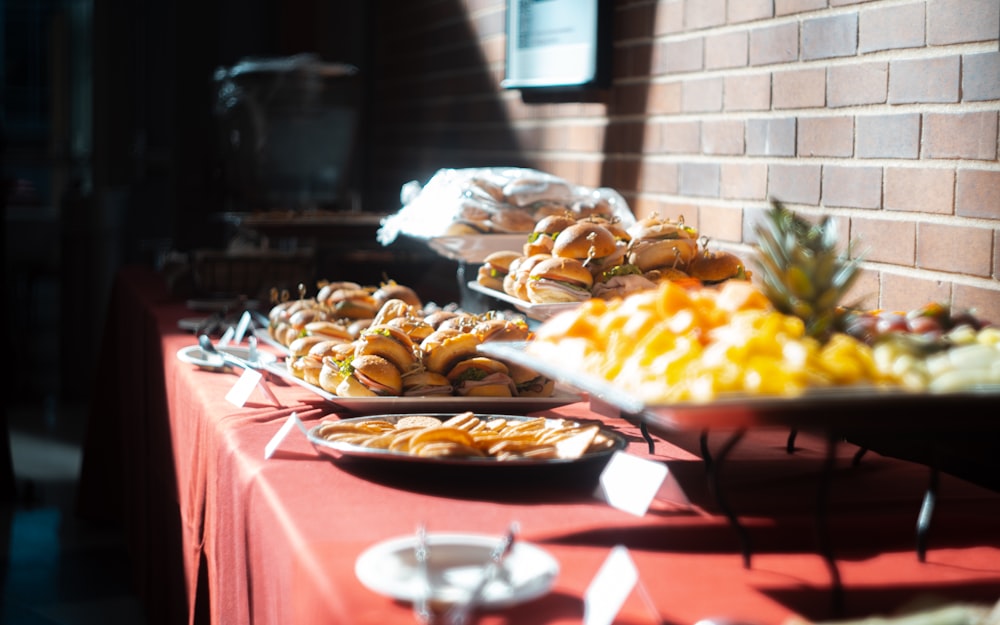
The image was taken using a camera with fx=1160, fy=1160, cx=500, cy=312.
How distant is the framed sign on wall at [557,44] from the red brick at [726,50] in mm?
424

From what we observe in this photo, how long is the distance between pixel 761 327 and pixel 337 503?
451 millimetres

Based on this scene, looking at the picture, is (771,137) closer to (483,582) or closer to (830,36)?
(830,36)

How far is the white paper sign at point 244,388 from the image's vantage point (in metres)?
1.58

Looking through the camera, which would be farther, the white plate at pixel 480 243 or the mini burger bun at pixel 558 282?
the white plate at pixel 480 243

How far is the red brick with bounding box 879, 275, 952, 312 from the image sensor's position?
1.54 metres

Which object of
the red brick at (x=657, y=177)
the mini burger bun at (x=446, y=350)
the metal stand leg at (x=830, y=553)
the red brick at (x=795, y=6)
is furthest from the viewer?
the red brick at (x=657, y=177)

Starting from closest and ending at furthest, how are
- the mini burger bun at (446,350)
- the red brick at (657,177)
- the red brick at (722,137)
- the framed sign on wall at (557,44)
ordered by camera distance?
the mini burger bun at (446,350)
the red brick at (722,137)
the red brick at (657,177)
the framed sign on wall at (557,44)

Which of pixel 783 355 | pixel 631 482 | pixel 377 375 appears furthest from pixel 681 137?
pixel 783 355

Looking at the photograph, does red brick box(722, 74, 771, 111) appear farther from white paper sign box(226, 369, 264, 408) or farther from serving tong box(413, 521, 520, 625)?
serving tong box(413, 521, 520, 625)

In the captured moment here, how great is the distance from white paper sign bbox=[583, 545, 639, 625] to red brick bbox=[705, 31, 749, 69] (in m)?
1.36

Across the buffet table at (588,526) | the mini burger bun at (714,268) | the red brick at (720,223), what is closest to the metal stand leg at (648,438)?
the buffet table at (588,526)

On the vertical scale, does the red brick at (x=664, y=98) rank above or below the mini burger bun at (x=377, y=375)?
above

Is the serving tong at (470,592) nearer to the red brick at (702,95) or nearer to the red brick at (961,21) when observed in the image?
the red brick at (961,21)

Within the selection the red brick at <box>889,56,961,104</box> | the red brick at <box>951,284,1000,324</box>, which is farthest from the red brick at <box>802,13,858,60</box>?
the red brick at <box>951,284,1000,324</box>
